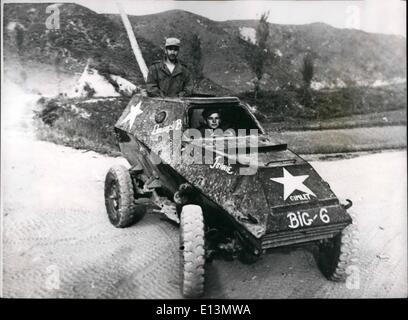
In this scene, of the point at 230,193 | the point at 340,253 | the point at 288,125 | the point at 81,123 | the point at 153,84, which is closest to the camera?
the point at 230,193

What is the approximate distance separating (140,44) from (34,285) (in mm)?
7264

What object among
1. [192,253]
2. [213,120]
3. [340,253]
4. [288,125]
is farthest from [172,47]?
[288,125]

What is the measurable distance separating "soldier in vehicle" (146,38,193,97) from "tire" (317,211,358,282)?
3.10 m

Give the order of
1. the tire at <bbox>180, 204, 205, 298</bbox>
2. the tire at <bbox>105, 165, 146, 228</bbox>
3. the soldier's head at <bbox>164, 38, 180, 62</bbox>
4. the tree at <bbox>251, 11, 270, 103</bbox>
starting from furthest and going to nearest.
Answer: the tree at <bbox>251, 11, 270, 103</bbox>, the soldier's head at <bbox>164, 38, 180, 62</bbox>, the tire at <bbox>105, 165, 146, 228</bbox>, the tire at <bbox>180, 204, 205, 298</bbox>

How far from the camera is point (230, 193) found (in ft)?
15.2

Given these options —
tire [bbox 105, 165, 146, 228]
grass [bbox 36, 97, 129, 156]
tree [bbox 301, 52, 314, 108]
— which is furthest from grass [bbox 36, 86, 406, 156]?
tire [bbox 105, 165, 146, 228]

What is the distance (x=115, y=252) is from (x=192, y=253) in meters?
1.61

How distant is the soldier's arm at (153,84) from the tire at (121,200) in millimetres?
1277

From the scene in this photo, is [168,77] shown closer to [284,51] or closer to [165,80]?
[165,80]

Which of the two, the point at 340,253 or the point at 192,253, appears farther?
the point at 340,253

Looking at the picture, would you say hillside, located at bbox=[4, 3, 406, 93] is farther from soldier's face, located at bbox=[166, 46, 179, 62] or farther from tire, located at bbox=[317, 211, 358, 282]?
tire, located at bbox=[317, 211, 358, 282]

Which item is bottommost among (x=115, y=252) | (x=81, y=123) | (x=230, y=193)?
(x=115, y=252)

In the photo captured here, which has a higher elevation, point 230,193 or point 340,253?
point 230,193

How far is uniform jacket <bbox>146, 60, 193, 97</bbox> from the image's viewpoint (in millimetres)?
6879
